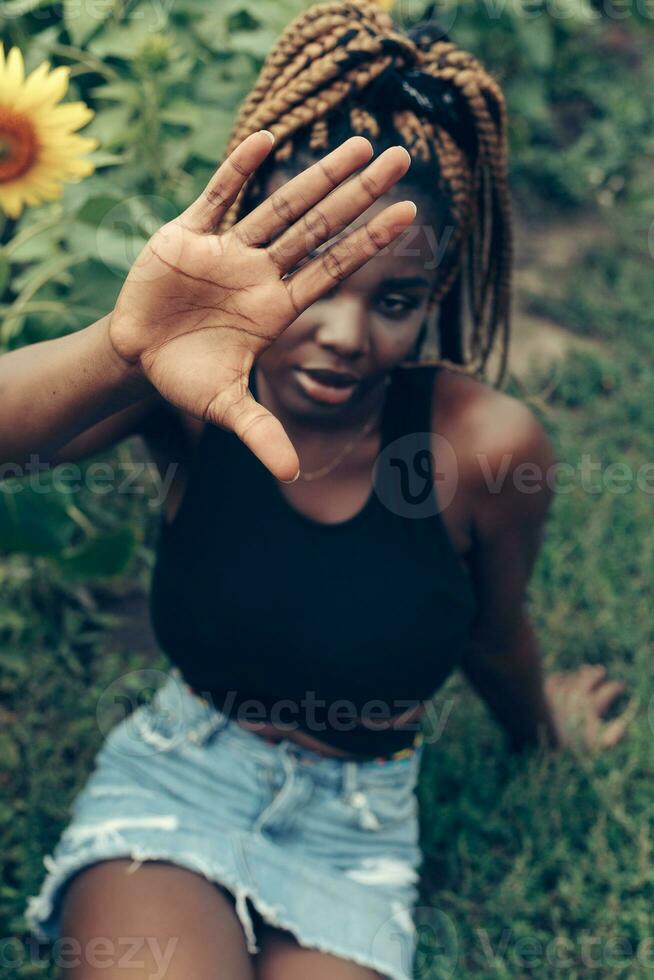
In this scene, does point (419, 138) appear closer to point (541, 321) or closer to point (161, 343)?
point (161, 343)

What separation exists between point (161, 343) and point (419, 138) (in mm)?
577

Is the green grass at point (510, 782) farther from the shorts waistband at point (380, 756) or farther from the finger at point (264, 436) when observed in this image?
the finger at point (264, 436)

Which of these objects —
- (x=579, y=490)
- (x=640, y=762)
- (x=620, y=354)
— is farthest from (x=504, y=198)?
(x=620, y=354)

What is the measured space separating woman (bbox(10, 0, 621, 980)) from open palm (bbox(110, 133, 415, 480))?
165mm

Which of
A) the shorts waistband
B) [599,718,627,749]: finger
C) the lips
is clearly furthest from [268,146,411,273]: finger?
[599,718,627,749]: finger

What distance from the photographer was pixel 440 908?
7.33ft

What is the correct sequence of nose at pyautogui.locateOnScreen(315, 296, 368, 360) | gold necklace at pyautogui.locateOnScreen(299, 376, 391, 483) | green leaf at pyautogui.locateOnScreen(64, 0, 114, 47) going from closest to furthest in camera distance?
nose at pyautogui.locateOnScreen(315, 296, 368, 360), gold necklace at pyautogui.locateOnScreen(299, 376, 391, 483), green leaf at pyautogui.locateOnScreen(64, 0, 114, 47)

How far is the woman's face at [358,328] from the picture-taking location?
1.46 metres

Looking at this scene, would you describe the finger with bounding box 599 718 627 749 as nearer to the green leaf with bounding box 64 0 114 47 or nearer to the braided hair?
the braided hair

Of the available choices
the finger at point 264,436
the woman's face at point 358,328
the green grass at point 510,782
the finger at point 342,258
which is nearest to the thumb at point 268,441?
the finger at point 264,436

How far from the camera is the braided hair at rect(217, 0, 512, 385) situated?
5.00ft

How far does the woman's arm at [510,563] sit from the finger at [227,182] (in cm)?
77

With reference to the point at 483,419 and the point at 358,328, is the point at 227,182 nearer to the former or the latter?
the point at 358,328

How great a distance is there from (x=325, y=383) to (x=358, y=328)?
0.10 metres
